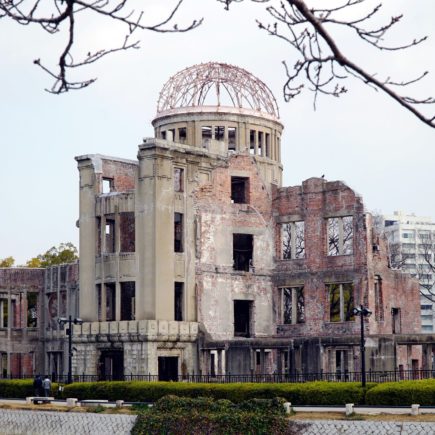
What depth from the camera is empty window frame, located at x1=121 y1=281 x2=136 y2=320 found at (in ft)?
154

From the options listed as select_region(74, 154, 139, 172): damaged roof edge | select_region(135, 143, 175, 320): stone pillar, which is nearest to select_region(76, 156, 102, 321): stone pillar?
select_region(74, 154, 139, 172): damaged roof edge

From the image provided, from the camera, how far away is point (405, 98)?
833cm

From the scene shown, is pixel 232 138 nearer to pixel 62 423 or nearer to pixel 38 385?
pixel 38 385

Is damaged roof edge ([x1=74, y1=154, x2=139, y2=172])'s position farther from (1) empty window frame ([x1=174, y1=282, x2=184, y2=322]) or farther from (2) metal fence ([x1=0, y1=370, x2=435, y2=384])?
(2) metal fence ([x1=0, y1=370, x2=435, y2=384])

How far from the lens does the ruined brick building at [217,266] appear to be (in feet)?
145

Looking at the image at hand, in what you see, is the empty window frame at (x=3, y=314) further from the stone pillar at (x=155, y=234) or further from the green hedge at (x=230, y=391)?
the green hedge at (x=230, y=391)

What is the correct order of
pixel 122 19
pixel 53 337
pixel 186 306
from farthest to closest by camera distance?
pixel 53 337
pixel 186 306
pixel 122 19

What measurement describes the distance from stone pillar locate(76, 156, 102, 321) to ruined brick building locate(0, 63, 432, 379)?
0.21ft

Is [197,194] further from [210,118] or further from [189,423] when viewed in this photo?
[189,423]

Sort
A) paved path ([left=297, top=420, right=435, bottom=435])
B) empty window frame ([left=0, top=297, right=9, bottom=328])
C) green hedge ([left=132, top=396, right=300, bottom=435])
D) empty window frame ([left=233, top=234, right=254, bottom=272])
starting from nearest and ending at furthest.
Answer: paved path ([left=297, top=420, right=435, bottom=435])
green hedge ([left=132, top=396, right=300, bottom=435])
empty window frame ([left=233, top=234, right=254, bottom=272])
empty window frame ([left=0, top=297, right=9, bottom=328])

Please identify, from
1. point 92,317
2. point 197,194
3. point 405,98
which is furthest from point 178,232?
point 405,98

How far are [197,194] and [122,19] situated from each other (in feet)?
127

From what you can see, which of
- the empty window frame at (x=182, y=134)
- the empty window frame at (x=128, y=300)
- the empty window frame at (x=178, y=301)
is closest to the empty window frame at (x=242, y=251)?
the empty window frame at (x=178, y=301)

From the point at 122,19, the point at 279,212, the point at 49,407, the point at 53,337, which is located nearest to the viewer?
the point at 122,19
